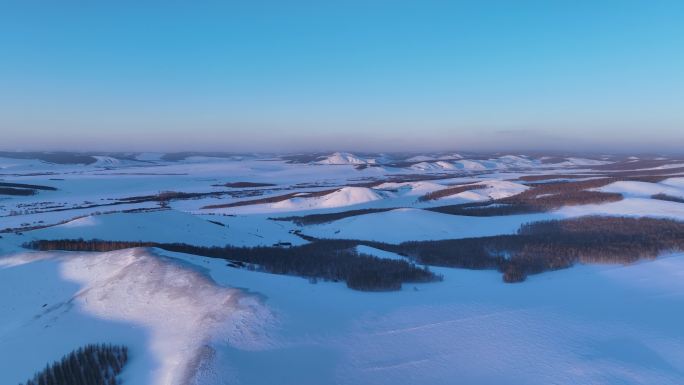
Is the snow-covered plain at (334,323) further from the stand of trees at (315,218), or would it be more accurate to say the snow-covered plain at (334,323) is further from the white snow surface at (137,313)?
the stand of trees at (315,218)

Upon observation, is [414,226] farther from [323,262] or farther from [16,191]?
[16,191]

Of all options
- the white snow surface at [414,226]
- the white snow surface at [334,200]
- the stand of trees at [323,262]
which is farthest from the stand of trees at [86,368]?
the white snow surface at [334,200]

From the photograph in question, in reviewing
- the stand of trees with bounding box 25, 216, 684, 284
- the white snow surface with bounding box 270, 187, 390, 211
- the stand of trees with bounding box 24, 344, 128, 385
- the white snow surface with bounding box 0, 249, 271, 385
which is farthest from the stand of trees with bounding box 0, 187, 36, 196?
the stand of trees with bounding box 24, 344, 128, 385

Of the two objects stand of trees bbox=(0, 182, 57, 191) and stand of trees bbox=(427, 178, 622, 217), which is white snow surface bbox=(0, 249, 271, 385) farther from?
stand of trees bbox=(0, 182, 57, 191)

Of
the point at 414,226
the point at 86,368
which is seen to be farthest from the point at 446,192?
the point at 86,368

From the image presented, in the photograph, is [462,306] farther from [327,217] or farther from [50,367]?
[327,217]

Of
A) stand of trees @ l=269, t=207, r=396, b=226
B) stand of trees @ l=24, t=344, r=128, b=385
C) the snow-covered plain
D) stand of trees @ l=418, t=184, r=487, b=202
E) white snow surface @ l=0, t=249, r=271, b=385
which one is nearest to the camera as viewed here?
the snow-covered plain
